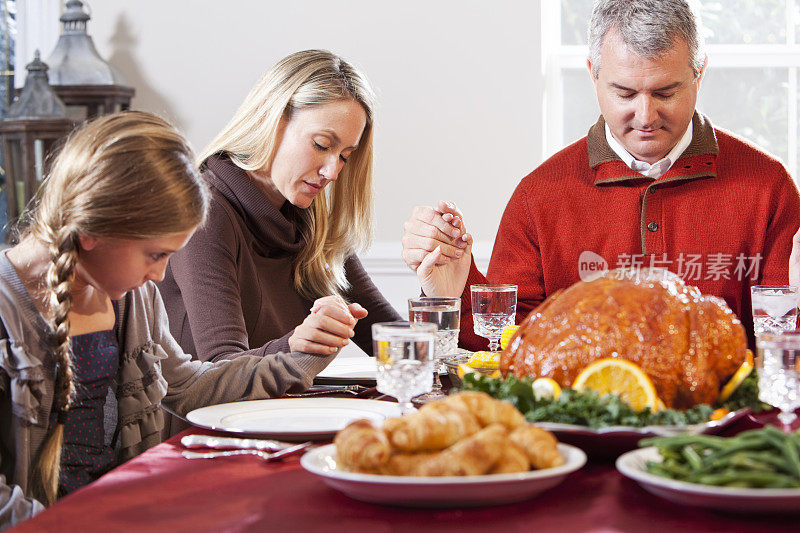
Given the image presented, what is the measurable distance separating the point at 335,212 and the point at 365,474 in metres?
1.70

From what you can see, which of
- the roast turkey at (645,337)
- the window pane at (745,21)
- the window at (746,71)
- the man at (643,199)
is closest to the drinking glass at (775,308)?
the roast turkey at (645,337)

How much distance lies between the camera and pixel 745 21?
386cm

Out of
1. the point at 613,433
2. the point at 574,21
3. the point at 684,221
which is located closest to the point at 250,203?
the point at 684,221

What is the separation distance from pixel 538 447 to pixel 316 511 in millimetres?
221

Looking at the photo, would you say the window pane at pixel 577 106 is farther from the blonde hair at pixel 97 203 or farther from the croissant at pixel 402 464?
the croissant at pixel 402 464

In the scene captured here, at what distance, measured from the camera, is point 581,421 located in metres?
1.04

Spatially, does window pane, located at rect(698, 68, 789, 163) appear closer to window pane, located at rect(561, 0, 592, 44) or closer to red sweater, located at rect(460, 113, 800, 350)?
window pane, located at rect(561, 0, 592, 44)

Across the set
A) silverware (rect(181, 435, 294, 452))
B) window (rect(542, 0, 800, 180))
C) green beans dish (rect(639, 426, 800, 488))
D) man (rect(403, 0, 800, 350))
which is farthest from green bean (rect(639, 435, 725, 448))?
window (rect(542, 0, 800, 180))

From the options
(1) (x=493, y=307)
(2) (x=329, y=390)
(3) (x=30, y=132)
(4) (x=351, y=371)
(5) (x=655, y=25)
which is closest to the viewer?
(2) (x=329, y=390)

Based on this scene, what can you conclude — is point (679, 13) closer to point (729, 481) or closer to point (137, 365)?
point (137, 365)

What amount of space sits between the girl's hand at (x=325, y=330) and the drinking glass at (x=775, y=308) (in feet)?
2.31

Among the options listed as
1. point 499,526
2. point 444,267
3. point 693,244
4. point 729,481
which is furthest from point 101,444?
point 693,244

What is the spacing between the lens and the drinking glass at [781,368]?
3.52ft

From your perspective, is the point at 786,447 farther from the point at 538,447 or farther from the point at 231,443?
the point at 231,443
